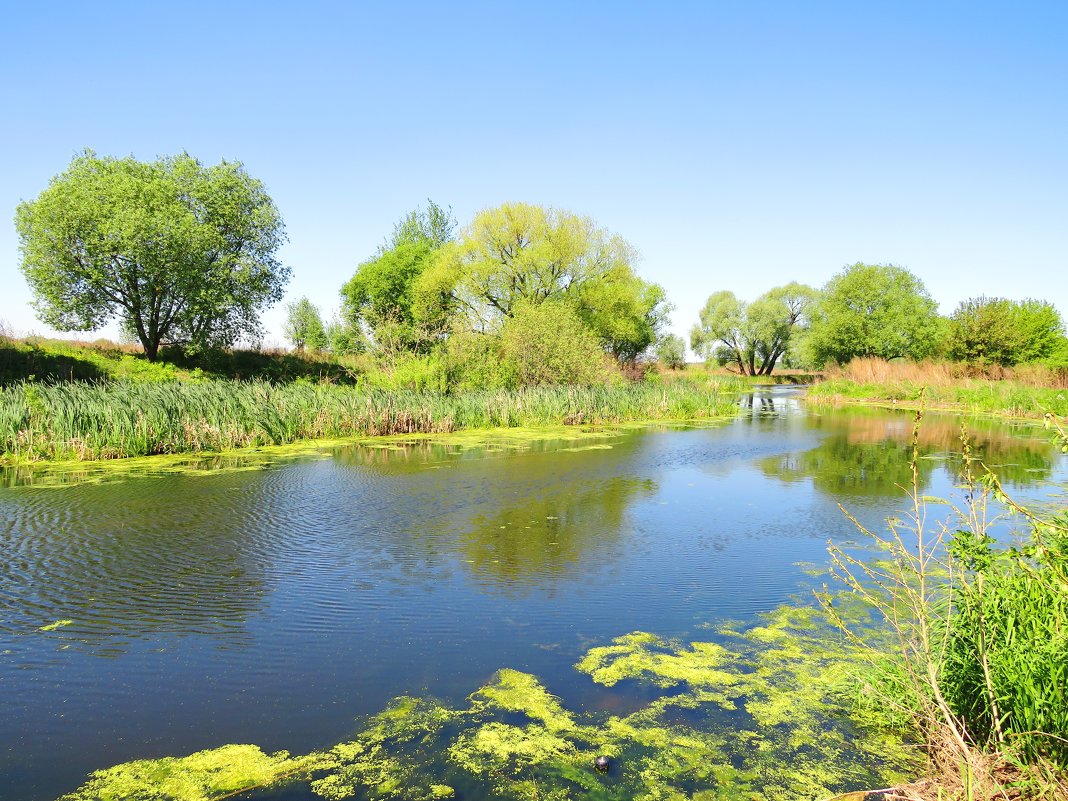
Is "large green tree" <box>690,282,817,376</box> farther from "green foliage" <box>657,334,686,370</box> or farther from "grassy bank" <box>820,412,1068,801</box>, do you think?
"grassy bank" <box>820,412,1068,801</box>

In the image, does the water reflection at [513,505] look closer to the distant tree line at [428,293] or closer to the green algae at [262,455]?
the green algae at [262,455]

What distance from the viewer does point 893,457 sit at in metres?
15.5

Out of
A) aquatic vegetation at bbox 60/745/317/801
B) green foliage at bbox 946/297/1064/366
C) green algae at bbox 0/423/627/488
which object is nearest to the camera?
aquatic vegetation at bbox 60/745/317/801

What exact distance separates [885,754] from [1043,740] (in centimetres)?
85

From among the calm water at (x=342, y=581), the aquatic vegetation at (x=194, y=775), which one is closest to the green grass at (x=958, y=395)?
the calm water at (x=342, y=581)

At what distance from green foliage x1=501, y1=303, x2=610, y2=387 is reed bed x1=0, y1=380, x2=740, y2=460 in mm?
1264

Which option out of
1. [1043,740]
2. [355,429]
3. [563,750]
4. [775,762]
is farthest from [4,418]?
[1043,740]

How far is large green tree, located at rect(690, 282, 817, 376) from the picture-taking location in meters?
62.0

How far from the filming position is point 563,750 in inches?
148

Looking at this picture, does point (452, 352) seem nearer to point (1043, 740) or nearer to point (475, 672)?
point (475, 672)

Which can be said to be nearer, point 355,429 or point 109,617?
point 109,617

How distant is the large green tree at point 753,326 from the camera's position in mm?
62031

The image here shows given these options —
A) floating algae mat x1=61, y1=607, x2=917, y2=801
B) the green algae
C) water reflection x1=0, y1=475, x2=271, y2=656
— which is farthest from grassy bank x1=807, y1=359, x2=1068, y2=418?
water reflection x1=0, y1=475, x2=271, y2=656

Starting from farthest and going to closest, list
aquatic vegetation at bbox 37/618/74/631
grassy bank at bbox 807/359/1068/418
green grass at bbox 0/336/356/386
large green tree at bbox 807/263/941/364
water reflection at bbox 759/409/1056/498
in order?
1. large green tree at bbox 807/263/941/364
2. grassy bank at bbox 807/359/1068/418
3. green grass at bbox 0/336/356/386
4. water reflection at bbox 759/409/1056/498
5. aquatic vegetation at bbox 37/618/74/631
